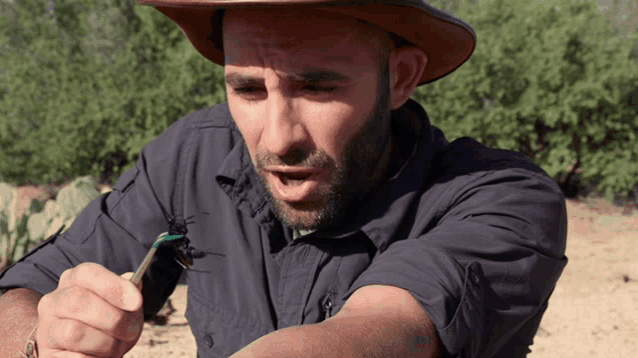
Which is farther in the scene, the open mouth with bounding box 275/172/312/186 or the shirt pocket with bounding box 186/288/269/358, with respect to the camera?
the shirt pocket with bounding box 186/288/269/358

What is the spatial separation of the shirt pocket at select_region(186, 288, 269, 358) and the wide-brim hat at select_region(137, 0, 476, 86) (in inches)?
36.2

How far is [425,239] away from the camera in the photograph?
5.00 ft

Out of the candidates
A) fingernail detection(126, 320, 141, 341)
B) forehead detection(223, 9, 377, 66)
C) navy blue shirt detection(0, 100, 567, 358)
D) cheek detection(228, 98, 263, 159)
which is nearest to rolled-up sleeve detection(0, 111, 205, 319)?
navy blue shirt detection(0, 100, 567, 358)

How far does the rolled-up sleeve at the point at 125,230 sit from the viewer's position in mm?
2164

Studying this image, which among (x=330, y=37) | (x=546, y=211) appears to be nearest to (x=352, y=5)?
(x=330, y=37)

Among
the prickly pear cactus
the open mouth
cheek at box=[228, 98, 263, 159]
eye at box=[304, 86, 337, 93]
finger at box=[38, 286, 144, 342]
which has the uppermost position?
eye at box=[304, 86, 337, 93]

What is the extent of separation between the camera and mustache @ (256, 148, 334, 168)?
5.60ft

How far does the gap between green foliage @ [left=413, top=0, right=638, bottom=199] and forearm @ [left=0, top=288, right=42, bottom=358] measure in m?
6.71

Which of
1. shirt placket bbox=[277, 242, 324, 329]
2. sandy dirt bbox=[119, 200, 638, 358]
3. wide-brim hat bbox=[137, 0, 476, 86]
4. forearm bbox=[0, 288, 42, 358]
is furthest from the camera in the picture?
sandy dirt bbox=[119, 200, 638, 358]

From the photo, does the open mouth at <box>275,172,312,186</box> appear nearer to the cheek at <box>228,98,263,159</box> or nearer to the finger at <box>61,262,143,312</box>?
the cheek at <box>228,98,263,159</box>

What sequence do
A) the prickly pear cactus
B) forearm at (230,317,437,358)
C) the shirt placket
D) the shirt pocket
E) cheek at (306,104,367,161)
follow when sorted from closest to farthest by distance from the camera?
forearm at (230,317,437,358) < cheek at (306,104,367,161) < the shirt placket < the shirt pocket < the prickly pear cactus

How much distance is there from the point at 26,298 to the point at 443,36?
1.52 meters

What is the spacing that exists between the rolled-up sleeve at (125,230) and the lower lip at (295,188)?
61 cm

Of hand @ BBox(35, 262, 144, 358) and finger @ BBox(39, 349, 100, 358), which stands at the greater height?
hand @ BBox(35, 262, 144, 358)
